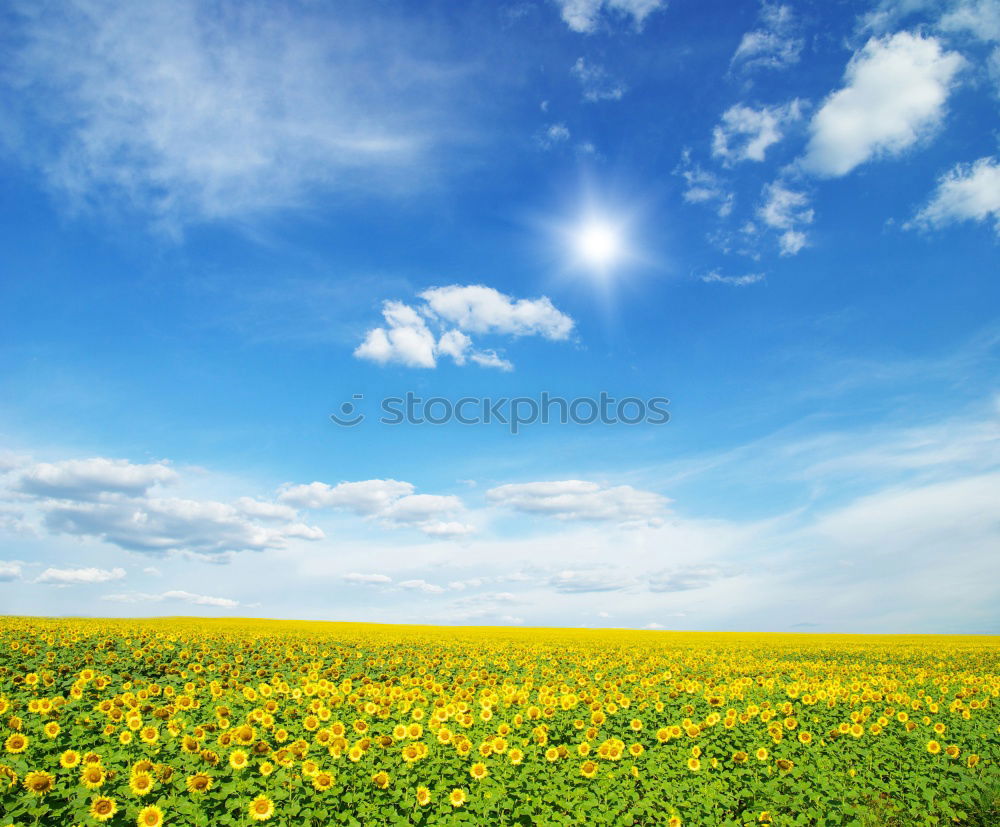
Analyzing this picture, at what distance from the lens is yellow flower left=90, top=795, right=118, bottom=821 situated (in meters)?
7.26

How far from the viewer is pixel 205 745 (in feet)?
31.2

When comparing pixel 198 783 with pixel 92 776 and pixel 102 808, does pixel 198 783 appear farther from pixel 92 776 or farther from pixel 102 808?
pixel 92 776

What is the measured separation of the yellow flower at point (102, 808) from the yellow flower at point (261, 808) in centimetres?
158

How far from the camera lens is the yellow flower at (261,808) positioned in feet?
25.0

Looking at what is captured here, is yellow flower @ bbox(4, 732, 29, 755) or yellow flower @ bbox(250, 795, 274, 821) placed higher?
yellow flower @ bbox(4, 732, 29, 755)

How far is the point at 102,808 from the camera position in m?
7.33

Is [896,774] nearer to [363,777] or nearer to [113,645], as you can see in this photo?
[363,777]

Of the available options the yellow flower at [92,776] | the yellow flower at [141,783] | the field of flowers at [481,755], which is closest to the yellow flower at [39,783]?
the field of flowers at [481,755]

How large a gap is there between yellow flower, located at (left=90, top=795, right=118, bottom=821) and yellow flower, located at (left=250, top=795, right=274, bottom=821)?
5.19 feet

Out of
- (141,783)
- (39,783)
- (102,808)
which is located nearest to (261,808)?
(141,783)

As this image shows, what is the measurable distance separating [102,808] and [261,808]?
71.5 inches

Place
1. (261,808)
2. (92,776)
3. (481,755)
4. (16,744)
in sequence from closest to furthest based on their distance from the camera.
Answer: (261,808), (92,776), (16,744), (481,755)

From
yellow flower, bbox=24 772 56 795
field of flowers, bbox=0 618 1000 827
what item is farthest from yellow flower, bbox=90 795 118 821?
yellow flower, bbox=24 772 56 795

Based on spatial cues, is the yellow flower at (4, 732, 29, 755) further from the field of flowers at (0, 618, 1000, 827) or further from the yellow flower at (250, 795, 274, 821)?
the yellow flower at (250, 795, 274, 821)
